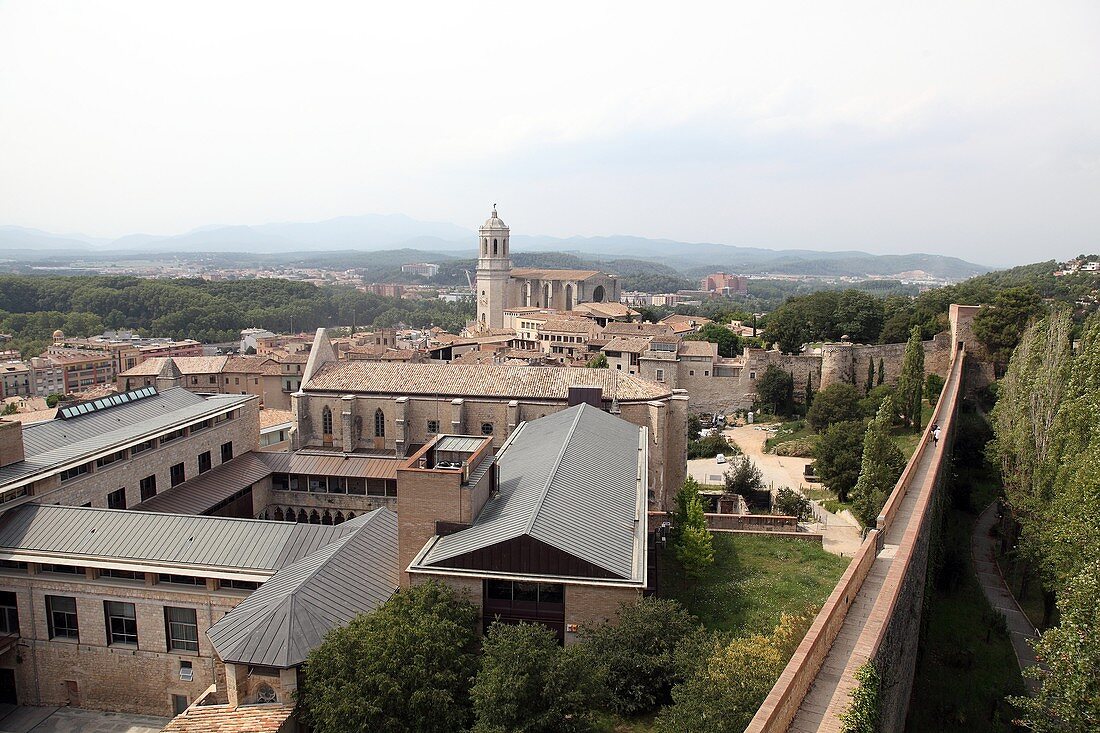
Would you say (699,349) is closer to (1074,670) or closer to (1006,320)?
(1006,320)

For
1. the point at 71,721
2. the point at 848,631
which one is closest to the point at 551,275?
the point at 71,721

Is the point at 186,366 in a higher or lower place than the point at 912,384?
lower

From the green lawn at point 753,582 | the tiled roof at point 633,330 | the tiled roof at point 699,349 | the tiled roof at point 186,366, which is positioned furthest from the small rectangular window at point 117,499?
the tiled roof at point 633,330

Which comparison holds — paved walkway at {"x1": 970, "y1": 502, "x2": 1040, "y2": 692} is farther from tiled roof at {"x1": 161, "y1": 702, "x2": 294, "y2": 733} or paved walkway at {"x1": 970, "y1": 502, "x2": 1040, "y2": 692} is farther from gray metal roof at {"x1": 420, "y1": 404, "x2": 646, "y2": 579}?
tiled roof at {"x1": 161, "y1": 702, "x2": 294, "y2": 733}

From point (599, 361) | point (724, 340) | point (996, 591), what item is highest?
point (724, 340)

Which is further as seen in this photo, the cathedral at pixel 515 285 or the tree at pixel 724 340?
the cathedral at pixel 515 285

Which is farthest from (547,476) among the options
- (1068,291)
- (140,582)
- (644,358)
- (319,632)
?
(1068,291)

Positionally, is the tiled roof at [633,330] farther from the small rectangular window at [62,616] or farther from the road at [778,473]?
the small rectangular window at [62,616]
